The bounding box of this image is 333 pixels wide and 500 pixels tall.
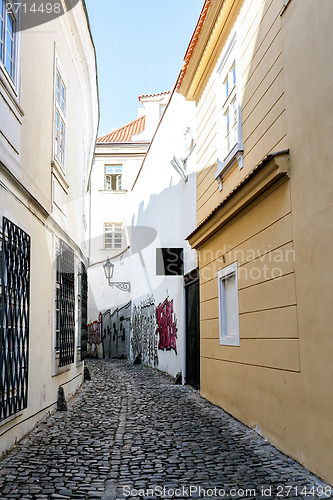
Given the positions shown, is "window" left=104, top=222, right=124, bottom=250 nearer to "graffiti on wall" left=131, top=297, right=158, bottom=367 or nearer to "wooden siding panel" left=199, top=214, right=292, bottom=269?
"graffiti on wall" left=131, top=297, right=158, bottom=367

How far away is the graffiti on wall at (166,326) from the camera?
44.0ft

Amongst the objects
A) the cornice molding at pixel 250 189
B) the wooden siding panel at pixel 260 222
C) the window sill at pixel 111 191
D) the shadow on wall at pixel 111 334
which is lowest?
the shadow on wall at pixel 111 334

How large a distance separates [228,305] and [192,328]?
3.23m

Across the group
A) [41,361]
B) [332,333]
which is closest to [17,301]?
[41,361]

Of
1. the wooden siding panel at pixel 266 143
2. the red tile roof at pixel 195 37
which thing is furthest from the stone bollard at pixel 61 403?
the red tile roof at pixel 195 37

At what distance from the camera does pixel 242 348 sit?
702 centimetres

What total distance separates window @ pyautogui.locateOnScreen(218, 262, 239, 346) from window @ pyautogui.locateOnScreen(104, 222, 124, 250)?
19.5 metres

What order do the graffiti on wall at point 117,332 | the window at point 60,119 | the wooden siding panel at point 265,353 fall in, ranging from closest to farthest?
the wooden siding panel at point 265,353
the window at point 60,119
the graffiti on wall at point 117,332

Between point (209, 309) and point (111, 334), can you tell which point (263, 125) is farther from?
point (111, 334)

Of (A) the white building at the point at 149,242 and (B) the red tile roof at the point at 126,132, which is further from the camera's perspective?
(B) the red tile roof at the point at 126,132

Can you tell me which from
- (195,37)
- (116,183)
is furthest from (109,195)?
(195,37)

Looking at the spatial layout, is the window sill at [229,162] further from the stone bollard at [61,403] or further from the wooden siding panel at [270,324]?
the stone bollard at [61,403]

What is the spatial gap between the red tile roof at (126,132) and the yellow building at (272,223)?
20044 mm

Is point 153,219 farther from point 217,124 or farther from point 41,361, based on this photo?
point 41,361
